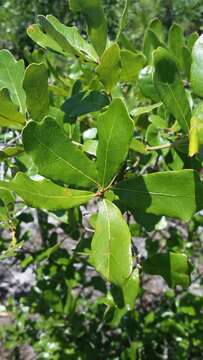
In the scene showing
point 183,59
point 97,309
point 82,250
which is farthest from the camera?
point 97,309

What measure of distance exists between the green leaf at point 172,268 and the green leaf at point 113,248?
0.79 feet

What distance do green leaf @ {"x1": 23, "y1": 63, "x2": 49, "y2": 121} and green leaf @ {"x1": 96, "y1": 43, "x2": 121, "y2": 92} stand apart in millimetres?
93

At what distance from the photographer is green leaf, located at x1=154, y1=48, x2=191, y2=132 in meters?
0.66

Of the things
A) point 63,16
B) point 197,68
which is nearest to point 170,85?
point 197,68

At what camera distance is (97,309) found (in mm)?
2061

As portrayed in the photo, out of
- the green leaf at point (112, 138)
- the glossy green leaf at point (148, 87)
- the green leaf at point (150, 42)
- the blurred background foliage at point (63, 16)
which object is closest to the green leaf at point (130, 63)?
the glossy green leaf at point (148, 87)

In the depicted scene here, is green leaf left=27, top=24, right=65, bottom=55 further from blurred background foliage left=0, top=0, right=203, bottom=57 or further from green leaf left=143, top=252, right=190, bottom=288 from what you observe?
blurred background foliage left=0, top=0, right=203, bottom=57

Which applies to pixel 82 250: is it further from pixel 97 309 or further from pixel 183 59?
pixel 97 309

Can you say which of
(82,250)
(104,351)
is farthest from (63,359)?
(82,250)

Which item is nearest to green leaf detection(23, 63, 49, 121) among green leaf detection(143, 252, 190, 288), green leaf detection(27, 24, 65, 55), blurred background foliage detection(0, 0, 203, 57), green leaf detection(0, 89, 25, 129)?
green leaf detection(0, 89, 25, 129)

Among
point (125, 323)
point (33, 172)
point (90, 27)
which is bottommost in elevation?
point (125, 323)

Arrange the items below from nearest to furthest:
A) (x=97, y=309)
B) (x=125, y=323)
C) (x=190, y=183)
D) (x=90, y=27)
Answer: (x=190, y=183) → (x=90, y=27) → (x=125, y=323) → (x=97, y=309)

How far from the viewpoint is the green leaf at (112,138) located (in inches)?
23.9

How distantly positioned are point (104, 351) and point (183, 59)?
1.39 meters
